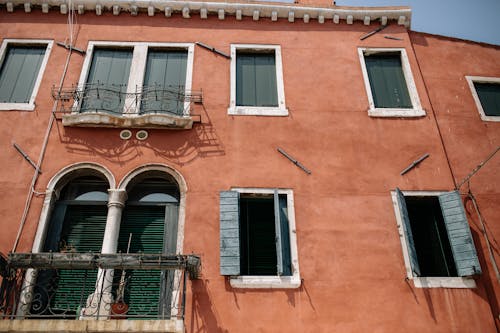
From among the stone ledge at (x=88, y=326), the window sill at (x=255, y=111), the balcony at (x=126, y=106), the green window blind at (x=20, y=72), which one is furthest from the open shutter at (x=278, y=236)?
the green window blind at (x=20, y=72)

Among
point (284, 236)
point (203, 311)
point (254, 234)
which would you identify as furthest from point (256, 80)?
point (203, 311)

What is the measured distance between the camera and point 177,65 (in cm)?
957

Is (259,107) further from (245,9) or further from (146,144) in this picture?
(245,9)

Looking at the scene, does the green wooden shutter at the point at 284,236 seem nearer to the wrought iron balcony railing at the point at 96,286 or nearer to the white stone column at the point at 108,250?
the wrought iron balcony railing at the point at 96,286

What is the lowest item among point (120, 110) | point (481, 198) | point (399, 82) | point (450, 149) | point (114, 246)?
point (114, 246)

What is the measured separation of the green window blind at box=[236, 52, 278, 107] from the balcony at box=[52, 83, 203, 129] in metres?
0.92

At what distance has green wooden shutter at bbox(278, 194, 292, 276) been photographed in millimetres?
7289

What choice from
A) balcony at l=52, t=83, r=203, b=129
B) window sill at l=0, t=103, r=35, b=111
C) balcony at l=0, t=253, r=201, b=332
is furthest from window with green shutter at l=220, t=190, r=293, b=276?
window sill at l=0, t=103, r=35, b=111

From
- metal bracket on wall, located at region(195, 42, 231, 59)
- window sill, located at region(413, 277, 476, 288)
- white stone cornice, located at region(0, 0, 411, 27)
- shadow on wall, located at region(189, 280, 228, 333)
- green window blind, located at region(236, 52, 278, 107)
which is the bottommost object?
shadow on wall, located at region(189, 280, 228, 333)

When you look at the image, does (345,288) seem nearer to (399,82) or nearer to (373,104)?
(373,104)

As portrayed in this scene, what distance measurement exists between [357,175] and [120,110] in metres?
4.60

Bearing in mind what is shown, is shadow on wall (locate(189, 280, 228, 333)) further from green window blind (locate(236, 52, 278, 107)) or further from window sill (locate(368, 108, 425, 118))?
window sill (locate(368, 108, 425, 118))

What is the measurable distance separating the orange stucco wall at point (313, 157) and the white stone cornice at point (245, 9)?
0.18m

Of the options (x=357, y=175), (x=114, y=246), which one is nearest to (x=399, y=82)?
(x=357, y=175)
